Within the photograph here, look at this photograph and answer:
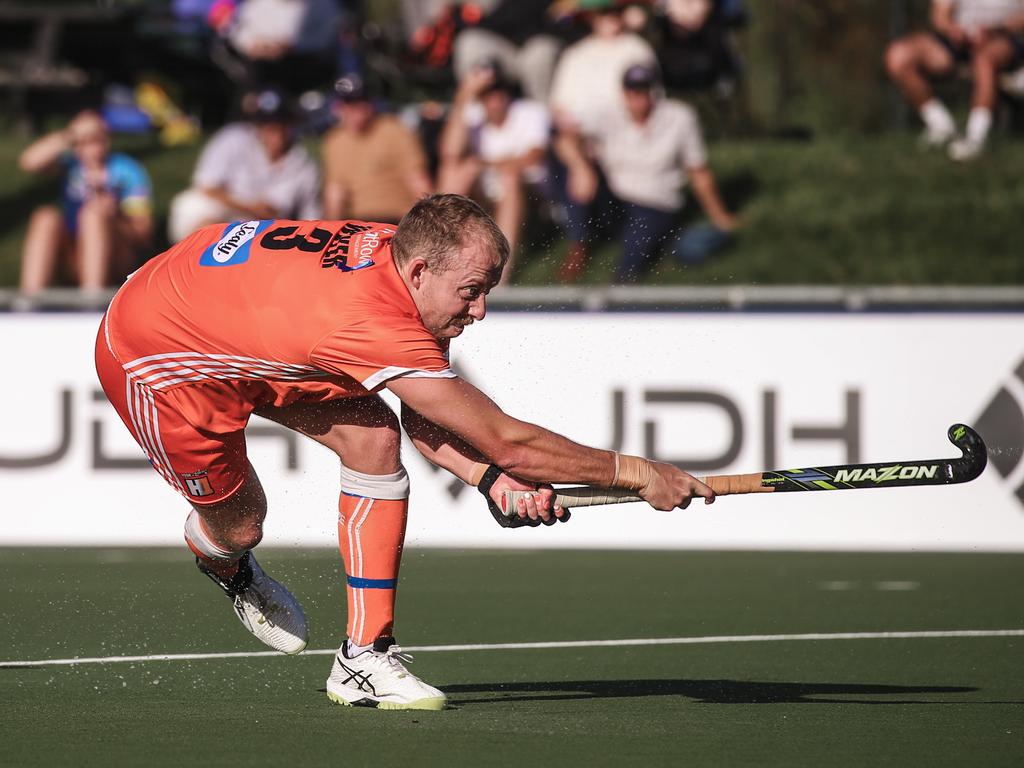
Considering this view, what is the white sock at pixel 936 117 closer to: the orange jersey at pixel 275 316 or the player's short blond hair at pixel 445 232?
the orange jersey at pixel 275 316

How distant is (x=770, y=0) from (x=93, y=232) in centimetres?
687

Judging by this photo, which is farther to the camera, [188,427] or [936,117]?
[936,117]

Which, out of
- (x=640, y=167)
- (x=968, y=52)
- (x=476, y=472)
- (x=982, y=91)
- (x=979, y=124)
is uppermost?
(x=968, y=52)

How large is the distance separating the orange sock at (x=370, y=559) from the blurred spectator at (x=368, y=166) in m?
7.52

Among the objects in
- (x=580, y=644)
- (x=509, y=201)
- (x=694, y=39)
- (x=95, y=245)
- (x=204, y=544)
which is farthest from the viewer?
(x=694, y=39)

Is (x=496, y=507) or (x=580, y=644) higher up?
(x=496, y=507)

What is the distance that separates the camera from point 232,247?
5.71m

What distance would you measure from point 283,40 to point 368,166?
232 cm

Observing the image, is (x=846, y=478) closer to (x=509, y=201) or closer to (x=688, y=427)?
(x=688, y=427)

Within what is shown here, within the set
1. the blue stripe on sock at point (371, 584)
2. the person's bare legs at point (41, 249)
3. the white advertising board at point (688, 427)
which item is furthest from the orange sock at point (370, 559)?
the person's bare legs at point (41, 249)

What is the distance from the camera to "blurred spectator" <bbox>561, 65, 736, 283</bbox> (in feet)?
43.2

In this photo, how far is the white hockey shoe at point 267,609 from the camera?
6.43 meters

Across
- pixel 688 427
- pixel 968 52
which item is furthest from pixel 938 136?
pixel 688 427

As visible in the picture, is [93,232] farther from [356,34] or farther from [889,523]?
[889,523]
